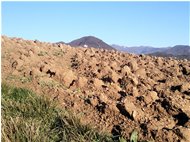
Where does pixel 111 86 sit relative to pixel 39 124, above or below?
above

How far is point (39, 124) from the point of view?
5.80 m

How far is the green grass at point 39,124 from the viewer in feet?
17.5

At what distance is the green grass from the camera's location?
535cm

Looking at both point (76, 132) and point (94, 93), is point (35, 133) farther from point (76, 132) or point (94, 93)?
point (94, 93)

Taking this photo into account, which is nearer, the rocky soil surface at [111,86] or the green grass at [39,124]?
the green grass at [39,124]

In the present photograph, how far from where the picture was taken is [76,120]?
19.5 feet

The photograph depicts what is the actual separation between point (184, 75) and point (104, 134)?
12.3 feet

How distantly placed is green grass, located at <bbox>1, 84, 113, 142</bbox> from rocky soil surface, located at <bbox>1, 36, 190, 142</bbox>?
32 cm

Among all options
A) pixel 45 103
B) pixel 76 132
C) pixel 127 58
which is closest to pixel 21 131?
pixel 76 132

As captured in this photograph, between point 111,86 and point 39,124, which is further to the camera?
point 111,86

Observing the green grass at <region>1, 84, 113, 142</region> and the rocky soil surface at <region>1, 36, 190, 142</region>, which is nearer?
the green grass at <region>1, 84, 113, 142</region>

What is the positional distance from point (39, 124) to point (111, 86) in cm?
216

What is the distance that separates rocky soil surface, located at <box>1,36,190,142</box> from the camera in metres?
5.97

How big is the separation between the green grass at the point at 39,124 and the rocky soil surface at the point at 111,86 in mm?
319
